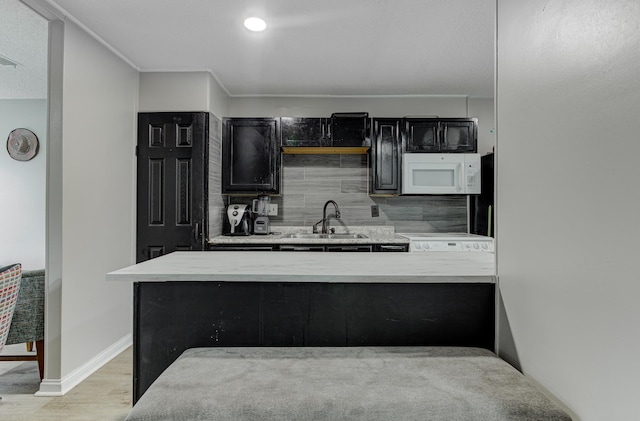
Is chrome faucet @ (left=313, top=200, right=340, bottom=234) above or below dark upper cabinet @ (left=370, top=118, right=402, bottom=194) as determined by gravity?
below

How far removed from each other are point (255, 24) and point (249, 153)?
1.37 metres

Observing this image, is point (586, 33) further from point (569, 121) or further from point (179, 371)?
point (179, 371)

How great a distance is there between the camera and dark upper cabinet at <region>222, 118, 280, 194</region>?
3576 millimetres

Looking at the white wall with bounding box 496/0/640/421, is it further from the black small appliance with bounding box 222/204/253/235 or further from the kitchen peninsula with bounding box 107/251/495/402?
the black small appliance with bounding box 222/204/253/235

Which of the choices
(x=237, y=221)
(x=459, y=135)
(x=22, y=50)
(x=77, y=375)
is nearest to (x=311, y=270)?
(x=77, y=375)

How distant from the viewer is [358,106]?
156 inches

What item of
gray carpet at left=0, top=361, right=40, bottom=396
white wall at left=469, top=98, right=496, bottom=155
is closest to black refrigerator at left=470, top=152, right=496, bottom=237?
white wall at left=469, top=98, right=496, bottom=155

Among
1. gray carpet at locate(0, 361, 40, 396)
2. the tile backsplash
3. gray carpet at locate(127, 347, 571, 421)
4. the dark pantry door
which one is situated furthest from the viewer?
the tile backsplash

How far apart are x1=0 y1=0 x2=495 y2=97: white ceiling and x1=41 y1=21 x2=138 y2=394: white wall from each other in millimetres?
279

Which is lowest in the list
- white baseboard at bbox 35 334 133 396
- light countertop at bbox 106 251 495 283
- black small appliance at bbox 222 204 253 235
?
white baseboard at bbox 35 334 133 396

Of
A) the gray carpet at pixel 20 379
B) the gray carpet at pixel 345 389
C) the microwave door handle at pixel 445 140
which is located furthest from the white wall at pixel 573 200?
the gray carpet at pixel 20 379

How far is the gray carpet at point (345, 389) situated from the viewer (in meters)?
0.89

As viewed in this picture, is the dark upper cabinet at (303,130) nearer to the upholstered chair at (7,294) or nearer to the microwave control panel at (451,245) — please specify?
the microwave control panel at (451,245)

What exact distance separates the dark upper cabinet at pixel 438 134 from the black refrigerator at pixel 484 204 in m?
0.22
